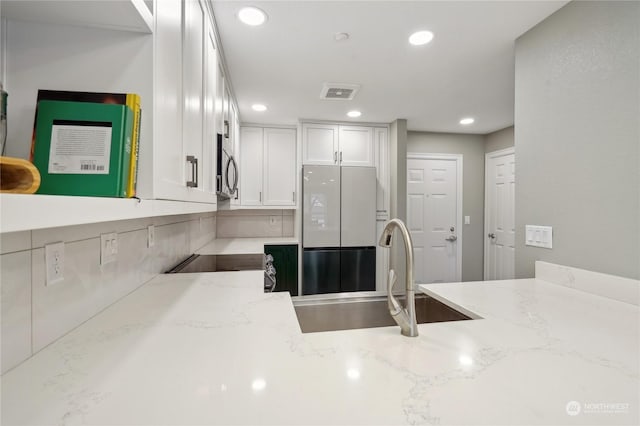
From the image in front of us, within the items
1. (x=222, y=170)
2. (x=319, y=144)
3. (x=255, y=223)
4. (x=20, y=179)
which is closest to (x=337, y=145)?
(x=319, y=144)

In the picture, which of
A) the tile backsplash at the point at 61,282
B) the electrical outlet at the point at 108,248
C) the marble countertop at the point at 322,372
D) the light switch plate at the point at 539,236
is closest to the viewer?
the marble countertop at the point at 322,372

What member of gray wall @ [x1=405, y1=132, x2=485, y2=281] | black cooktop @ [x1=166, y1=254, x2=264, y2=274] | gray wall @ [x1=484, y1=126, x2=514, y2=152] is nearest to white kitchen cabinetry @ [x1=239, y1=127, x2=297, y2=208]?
black cooktop @ [x1=166, y1=254, x2=264, y2=274]

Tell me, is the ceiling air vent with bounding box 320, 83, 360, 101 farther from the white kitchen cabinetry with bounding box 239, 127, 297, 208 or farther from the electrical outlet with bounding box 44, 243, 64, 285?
the electrical outlet with bounding box 44, 243, 64, 285

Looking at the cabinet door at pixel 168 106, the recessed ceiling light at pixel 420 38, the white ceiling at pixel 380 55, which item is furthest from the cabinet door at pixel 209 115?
the recessed ceiling light at pixel 420 38

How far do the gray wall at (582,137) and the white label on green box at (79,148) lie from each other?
6.01 feet

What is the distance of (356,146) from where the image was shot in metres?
3.50

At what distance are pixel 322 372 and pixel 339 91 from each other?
93.6 inches

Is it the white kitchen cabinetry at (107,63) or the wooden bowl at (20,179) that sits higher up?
the white kitchen cabinetry at (107,63)

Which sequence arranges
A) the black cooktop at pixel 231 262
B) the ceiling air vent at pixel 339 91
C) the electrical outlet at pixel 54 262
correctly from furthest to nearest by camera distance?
the ceiling air vent at pixel 339 91 < the black cooktop at pixel 231 262 < the electrical outlet at pixel 54 262

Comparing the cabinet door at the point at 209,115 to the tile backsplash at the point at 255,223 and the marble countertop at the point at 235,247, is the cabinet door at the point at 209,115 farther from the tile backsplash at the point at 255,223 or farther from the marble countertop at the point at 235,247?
the tile backsplash at the point at 255,223

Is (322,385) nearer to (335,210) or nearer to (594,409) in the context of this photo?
(594,409)

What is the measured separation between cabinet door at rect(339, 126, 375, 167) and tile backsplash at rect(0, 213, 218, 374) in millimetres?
2512

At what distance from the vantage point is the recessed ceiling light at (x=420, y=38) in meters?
1.69

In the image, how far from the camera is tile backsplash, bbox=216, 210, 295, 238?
369 centimetres
